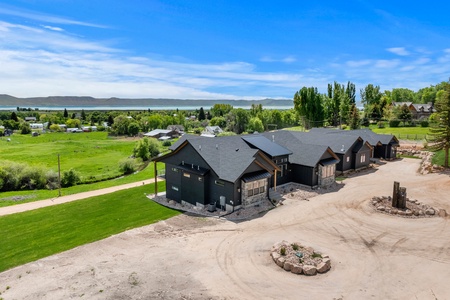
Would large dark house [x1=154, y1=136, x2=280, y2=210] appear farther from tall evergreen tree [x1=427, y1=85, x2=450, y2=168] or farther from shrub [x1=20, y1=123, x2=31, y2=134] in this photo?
shrub [x1=20, y1=123, x2=31, y2=134]

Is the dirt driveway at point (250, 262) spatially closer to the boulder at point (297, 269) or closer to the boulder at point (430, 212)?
the boulder at point (297, 269)

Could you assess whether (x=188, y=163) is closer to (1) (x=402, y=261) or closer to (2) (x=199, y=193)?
(2) (x=199, y=193)

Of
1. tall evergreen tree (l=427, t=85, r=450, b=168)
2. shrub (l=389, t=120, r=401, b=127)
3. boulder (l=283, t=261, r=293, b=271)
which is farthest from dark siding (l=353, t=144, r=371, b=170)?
shrub (l=389, t=120, r=401, b=127)

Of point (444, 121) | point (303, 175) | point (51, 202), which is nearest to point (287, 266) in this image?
point (303, 175)

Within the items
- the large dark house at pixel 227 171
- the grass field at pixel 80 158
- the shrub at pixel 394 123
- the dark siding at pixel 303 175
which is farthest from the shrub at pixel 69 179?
the shrub at pixel 394 123

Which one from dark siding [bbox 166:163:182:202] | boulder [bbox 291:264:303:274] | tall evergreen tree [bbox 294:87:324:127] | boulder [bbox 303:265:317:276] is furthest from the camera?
tall evergreen tree [bbox 294:87:324:127]

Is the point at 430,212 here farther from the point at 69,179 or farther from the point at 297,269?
the point at 69,179

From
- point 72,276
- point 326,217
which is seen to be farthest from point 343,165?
point 72,276
